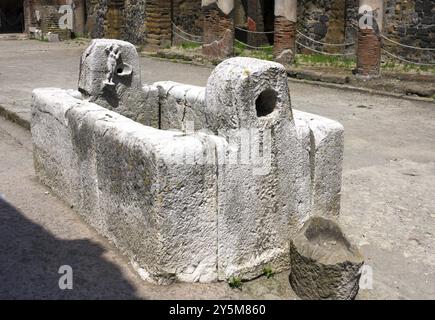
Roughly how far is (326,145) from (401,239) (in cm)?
85

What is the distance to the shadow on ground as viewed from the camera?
110 inches

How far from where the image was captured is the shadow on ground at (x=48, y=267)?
2782 mm

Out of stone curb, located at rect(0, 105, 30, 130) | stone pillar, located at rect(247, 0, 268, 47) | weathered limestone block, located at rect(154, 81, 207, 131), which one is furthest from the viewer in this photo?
stone pillar, located at rect(247, 0, 268, 47)

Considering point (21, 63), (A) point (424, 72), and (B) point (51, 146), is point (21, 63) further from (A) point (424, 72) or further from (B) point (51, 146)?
(B) point (51, 146)

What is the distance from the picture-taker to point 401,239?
364 cm

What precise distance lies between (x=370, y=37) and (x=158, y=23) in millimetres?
7505

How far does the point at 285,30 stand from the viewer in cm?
1230

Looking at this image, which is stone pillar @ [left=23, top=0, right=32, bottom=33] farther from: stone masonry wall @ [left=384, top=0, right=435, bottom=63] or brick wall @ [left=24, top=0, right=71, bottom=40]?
stone masonry wall @ [left=384, top=0, right=435, bottom=63]

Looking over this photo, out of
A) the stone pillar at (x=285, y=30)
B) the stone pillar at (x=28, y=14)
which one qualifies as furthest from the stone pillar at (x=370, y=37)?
the stone pillar at (x=28, y=14)

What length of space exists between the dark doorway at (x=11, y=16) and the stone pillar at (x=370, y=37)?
20.2m

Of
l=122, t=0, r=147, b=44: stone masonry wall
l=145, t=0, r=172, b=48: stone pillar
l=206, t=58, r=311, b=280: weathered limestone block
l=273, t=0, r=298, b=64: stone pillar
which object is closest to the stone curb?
l=206, t=58, r=311, b=280: weathered limestone block

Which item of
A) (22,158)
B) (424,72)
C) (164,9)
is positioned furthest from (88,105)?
(164,9)

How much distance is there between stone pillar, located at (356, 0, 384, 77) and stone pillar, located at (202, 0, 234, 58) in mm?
3772

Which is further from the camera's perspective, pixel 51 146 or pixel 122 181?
pixel 51 146
